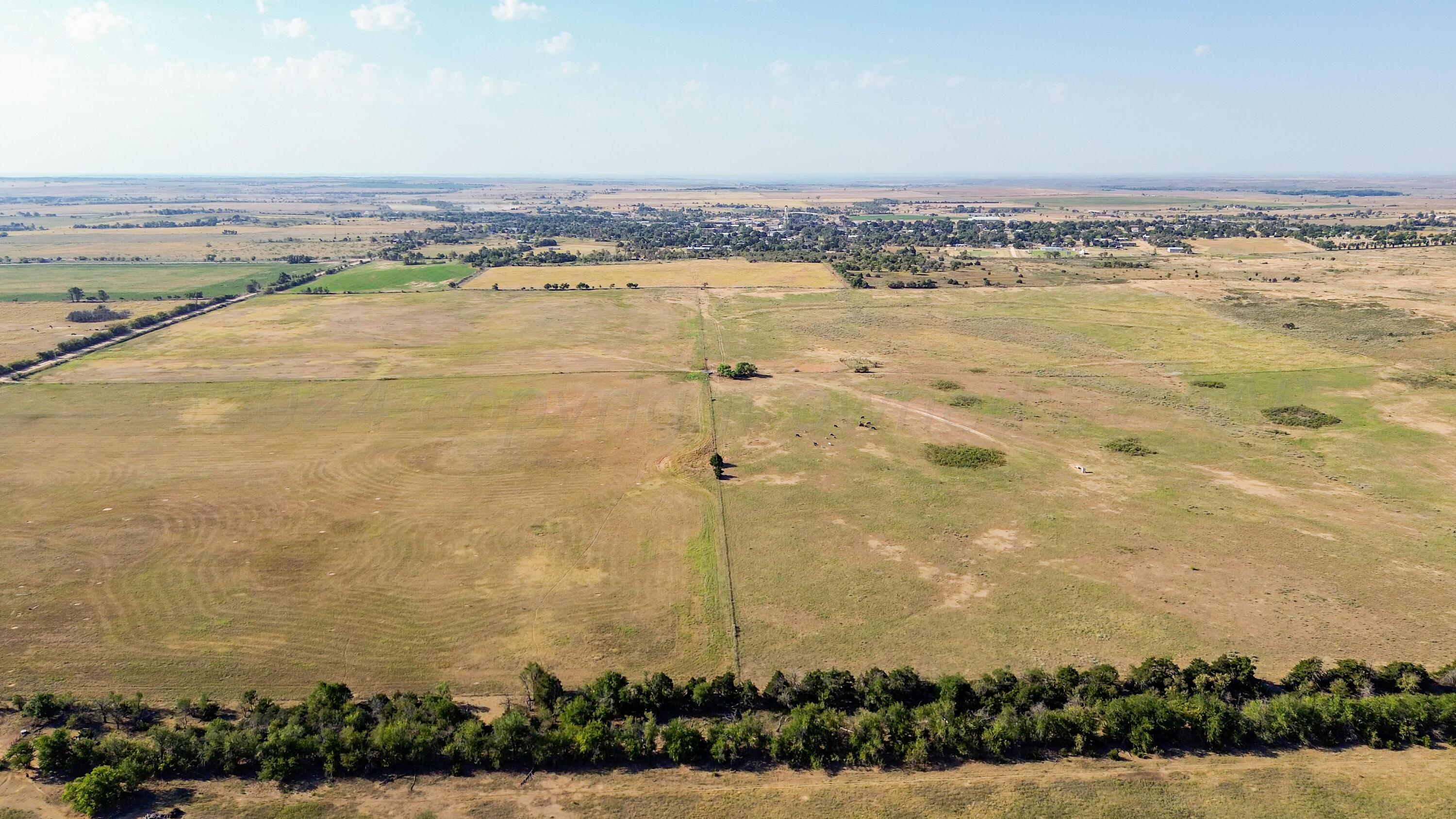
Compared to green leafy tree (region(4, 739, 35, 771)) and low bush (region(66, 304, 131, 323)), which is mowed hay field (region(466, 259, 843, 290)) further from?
green leafy tree (region(4, 739, 35, 771))

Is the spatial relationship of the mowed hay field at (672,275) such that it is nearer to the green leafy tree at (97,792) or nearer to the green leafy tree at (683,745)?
the green leafy tree at (97,792)

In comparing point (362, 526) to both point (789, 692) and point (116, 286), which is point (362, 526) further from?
point (116, 286)

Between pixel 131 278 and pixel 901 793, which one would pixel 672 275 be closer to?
pixel 131 278

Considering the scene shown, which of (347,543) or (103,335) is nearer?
(347,543)

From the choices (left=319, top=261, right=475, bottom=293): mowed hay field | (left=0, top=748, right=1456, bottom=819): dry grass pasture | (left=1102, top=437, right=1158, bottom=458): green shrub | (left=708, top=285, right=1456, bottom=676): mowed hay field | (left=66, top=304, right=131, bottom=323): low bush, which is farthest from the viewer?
(left=319, top=261, right=475, bottom=293): mowed hay field

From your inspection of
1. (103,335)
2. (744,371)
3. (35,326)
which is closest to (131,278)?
(35,326)

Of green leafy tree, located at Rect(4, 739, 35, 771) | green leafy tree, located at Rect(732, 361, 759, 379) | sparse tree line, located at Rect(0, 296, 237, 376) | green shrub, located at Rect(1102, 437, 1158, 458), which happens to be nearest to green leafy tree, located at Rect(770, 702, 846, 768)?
green leafy tree, located at Rect(4, 739, 35, 771)
